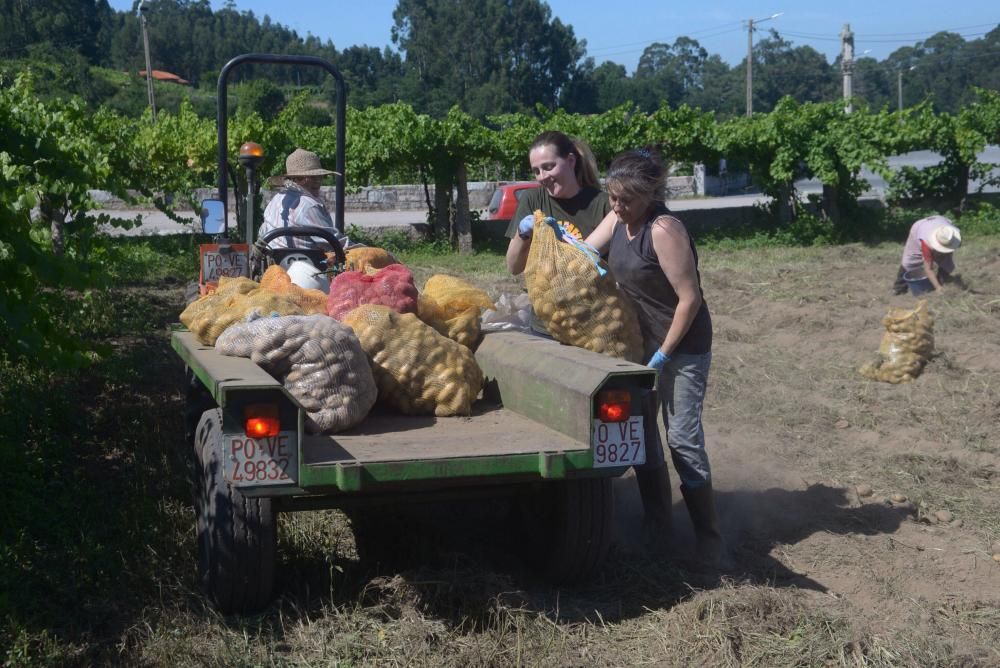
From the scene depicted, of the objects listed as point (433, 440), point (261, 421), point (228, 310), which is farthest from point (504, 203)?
point (261, 421)

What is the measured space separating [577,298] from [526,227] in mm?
495

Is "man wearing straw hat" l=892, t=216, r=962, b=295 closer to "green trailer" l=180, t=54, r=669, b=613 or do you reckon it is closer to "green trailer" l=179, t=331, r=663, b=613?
"green trailer" l=180, t=54, r=669, b=613

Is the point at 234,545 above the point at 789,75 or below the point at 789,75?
below

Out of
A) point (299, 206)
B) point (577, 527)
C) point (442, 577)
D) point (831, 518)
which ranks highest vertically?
point (299, 206)

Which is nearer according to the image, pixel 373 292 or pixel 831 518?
pixel 373 292

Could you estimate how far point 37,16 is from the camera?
7544 centimetres

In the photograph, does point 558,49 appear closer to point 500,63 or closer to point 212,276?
point 500,63

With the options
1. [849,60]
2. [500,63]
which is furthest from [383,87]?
[849,60]

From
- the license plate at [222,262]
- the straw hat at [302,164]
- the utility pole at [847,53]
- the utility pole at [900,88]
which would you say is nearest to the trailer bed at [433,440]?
the license plate at [222,262]

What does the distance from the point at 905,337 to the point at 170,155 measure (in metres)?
13.4

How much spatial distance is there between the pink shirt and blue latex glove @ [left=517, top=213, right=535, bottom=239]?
761 cm

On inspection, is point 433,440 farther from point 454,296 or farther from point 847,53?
point 847,53

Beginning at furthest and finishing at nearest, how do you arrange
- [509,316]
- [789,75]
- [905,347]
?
[789,75]
[905,347]
[509,316]

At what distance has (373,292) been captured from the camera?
192 inches
